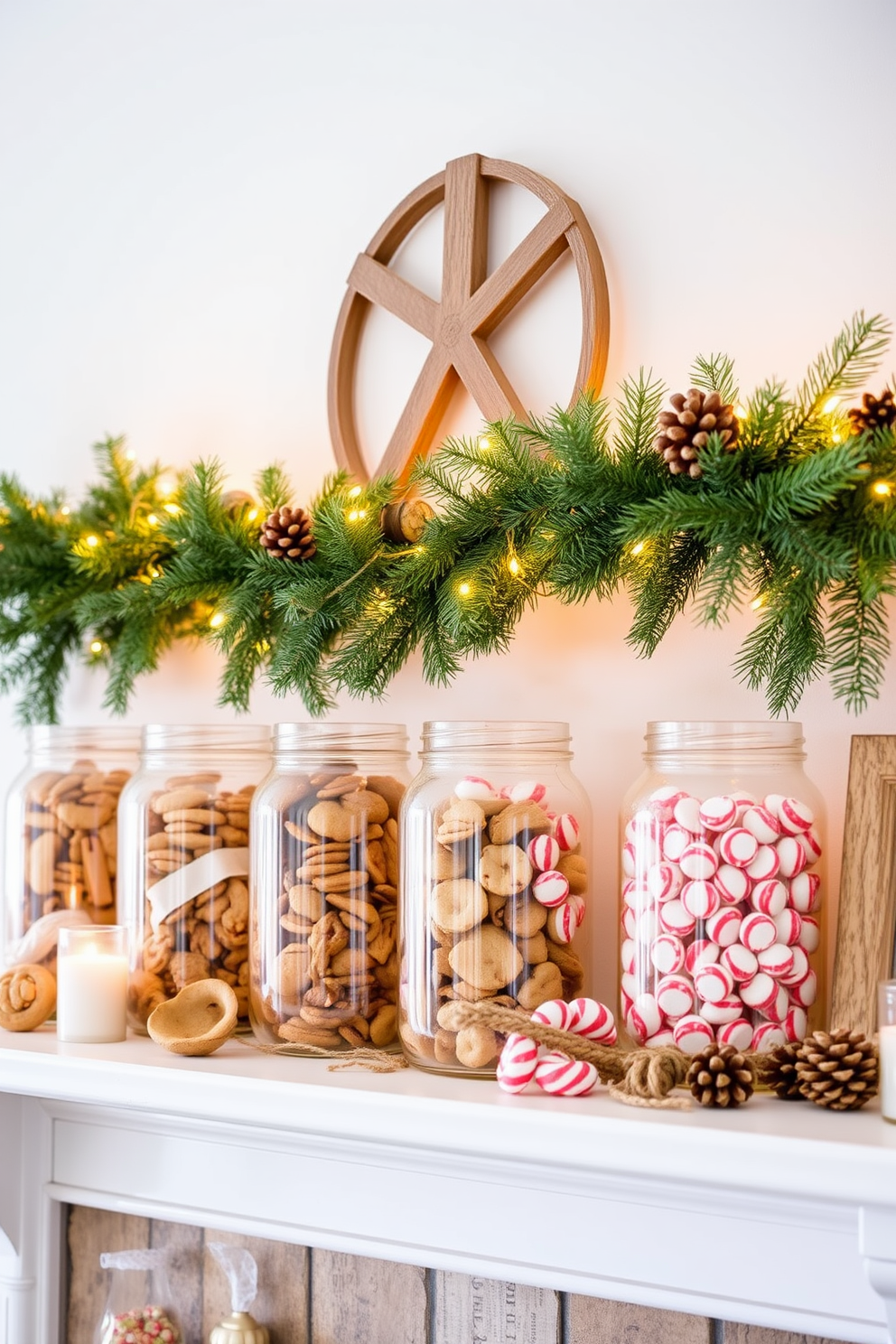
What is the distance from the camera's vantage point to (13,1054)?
3.30 feet

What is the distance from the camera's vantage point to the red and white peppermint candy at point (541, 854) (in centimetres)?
92

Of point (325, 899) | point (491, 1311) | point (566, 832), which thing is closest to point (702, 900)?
point (566, 832)

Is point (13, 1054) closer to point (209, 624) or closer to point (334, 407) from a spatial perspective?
point (209, 624)

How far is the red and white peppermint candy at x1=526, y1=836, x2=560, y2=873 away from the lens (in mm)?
917

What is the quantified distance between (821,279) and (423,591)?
441mm

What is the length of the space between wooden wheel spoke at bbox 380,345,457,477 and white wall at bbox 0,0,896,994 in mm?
43

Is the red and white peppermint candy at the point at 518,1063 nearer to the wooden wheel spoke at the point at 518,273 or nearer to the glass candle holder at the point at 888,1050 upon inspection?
the glass candle holder at the point at 888,1050

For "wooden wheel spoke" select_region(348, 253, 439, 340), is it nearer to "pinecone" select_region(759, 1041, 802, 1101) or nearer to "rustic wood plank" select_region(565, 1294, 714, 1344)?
"pinecone" select_region(759, 1041, 802, 1101)

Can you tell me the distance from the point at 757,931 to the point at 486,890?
20cm

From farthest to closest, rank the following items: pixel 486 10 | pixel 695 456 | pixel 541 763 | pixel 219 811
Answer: pixel 486 10 < pixel 219 811 < pixel 541 763 < pixel 695 456

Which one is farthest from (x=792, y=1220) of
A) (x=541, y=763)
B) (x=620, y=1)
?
(x=620, y=1)

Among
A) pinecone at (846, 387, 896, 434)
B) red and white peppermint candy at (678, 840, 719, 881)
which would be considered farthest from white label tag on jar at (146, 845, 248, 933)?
pinecone at (846, 387, 896, 434)

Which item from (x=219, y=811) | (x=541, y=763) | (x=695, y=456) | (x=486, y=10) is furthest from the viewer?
(x=486, y=10)

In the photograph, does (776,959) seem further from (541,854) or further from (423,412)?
(423,412)
